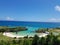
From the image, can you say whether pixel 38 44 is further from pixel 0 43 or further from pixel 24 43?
pixel 0 43

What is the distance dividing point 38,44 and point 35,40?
0.48 metres

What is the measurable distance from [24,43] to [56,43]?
9.89ft

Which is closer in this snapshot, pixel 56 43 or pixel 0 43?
pixel 0 43

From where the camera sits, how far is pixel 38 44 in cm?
1321

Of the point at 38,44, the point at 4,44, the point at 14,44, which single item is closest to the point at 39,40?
the point at 38,44

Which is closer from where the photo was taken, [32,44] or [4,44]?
[4,44]

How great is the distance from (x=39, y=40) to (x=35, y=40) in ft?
1.29

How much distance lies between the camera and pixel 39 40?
13273 mm

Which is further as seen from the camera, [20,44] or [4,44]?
[20,44]

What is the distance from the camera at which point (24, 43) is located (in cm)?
1266

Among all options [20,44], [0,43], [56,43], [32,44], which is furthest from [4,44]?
[56,43]

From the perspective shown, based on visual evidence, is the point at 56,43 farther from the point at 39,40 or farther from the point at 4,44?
the point at 4,44

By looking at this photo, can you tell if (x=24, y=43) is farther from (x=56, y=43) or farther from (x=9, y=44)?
(x=56, y=43)

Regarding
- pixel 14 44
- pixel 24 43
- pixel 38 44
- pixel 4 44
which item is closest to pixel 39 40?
pixel 38 44
